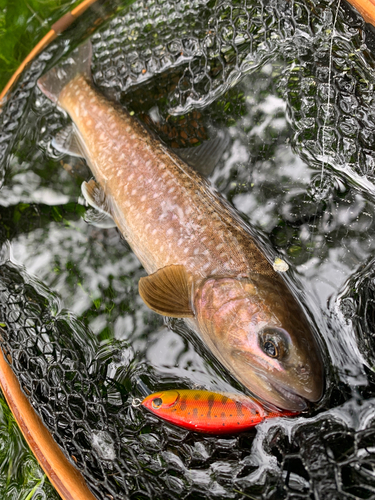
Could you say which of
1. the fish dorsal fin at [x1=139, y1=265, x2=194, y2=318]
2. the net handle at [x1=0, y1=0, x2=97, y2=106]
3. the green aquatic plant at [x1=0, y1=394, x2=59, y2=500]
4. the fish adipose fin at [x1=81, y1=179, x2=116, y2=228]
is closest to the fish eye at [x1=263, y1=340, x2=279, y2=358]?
the fish dorsal fin at [x1=139, y1=265, x2=194, y2=318]

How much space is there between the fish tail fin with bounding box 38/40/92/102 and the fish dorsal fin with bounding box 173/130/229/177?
1.16 m

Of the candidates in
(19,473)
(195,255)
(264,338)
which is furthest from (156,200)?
(19,473)

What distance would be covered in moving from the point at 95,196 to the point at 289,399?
2025 millimetres

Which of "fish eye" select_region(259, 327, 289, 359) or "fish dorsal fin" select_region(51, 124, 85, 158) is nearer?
"fish eye" select_region(259, 327, 289, 359)

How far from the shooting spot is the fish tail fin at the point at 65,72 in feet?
10.9

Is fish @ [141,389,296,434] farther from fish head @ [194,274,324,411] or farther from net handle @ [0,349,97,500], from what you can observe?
net handle @ [0,349,97,500]

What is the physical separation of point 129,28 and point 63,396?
296 cm

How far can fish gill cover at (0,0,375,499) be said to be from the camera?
2.12m

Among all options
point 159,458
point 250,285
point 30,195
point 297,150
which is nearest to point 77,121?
point 30,195

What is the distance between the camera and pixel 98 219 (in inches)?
124

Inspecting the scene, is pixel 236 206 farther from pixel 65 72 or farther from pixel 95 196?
pixel 65 72

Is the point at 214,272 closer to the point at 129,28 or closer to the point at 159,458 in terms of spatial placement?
the point at 159,458

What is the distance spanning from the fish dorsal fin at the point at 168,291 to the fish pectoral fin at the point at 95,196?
0.82 metres

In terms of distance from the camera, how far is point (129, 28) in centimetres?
329
